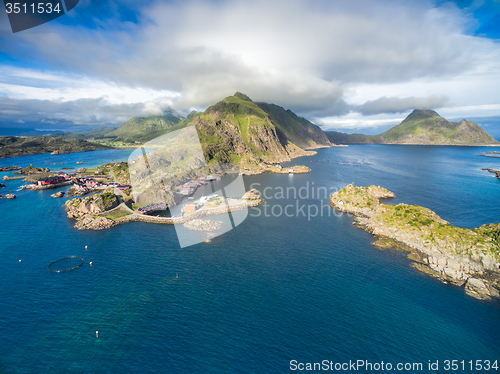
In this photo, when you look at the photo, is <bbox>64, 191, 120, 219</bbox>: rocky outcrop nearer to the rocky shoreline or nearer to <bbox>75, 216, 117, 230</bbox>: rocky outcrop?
the rocky shoreline

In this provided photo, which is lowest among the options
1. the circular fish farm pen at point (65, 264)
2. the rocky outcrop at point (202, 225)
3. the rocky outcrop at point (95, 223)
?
the circular fish farm pen at point (65, 264)

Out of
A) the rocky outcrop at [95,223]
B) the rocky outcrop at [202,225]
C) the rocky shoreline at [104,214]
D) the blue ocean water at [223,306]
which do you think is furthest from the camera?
the rocky shoreline at [104,214]

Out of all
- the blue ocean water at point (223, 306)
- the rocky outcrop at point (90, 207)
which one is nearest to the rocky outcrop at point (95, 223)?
the blue ocean water at point (223, 306)

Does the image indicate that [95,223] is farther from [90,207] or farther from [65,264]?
[65,264]

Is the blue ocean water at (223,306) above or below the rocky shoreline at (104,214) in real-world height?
below

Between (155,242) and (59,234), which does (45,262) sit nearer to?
(59,234)

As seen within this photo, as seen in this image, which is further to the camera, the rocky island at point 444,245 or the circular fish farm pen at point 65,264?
the circular fish farm pen at point 65,264

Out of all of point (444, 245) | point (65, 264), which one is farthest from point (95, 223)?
point (444, 245)

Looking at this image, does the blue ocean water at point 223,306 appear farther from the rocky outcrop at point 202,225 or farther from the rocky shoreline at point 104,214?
the rocky outcrop at point 202,225

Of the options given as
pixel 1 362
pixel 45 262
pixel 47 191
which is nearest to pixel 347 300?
pixel 1 362
